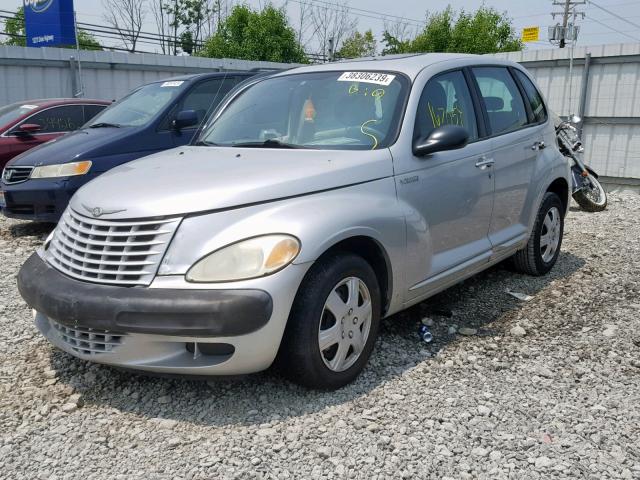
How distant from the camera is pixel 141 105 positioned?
7.53 m

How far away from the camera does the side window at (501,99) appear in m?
4.66

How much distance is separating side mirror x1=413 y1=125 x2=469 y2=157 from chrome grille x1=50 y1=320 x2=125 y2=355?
199cm

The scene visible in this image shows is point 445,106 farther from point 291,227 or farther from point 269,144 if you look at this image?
point 291,227

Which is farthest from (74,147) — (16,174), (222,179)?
(222,179)

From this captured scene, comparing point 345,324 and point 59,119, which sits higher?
point 59,119

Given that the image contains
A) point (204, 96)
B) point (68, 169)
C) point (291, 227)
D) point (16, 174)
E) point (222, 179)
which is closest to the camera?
point (291, 227)

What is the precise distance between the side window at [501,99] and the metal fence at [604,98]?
7551mm

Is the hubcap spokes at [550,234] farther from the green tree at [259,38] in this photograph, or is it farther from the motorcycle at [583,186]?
the green tree at [259,38]

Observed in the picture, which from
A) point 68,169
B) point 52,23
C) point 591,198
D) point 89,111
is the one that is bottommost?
point 591,198

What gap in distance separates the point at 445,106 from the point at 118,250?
236 centimetres

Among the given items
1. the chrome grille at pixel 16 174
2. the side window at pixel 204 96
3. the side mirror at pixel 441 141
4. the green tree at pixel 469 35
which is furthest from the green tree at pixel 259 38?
the side mirror at pixel 441 141

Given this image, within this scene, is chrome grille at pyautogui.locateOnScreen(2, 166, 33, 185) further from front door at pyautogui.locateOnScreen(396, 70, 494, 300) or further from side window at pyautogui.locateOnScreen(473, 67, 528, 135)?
side window at pyautogui.locateOnScreen(473, 67, 528, 135)

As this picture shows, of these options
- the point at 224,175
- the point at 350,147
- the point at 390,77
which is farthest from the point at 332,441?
the point at 390,77

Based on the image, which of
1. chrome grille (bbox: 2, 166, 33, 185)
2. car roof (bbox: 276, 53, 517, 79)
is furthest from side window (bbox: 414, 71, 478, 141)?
chrome grille (bbox: 2, 166, 33, 185)
